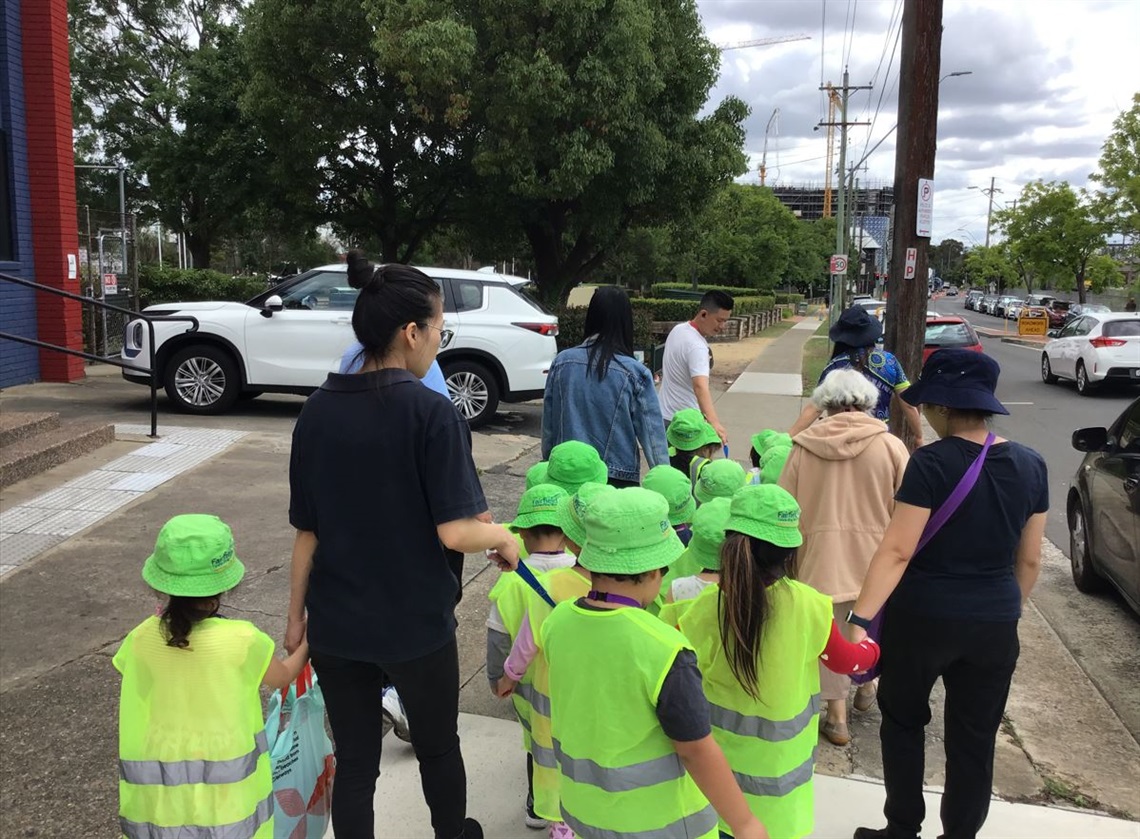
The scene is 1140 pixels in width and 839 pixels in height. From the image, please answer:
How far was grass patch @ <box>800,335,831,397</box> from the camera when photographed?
1730 centimetres

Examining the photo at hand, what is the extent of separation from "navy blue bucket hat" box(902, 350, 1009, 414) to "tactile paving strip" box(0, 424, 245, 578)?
5.10 metres

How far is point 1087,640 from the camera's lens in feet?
17.1

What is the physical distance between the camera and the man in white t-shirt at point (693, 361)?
513cm

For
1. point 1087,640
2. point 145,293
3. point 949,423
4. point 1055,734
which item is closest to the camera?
point 949,423

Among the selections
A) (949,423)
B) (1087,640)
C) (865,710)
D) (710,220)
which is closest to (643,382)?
(949,423)

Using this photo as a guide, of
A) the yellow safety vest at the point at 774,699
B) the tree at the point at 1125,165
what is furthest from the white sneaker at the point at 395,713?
the tree at the point at 1125,165

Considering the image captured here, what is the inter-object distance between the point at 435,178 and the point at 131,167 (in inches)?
691

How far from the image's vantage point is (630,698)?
6.42ft

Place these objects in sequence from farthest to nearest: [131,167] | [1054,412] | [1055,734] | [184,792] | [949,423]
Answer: [131,167], [1054,412], [1055,734], [949,423], [184,792]

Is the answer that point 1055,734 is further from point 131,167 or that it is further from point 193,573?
point 131,167

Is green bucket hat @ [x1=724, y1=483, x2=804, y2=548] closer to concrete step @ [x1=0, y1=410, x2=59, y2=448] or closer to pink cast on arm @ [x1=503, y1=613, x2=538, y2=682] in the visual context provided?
pink cast on arm @ [x1=503, y1=613, x2=538, y2=682]

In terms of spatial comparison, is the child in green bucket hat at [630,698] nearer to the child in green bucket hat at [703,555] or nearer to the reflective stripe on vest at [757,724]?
the reflective stripe on vest at [757,724]

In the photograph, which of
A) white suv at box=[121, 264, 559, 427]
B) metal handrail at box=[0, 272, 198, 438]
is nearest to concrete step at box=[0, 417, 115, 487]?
metal handrail at box=[0, 272, 198, 438]

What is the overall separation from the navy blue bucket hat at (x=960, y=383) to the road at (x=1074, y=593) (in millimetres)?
2431
